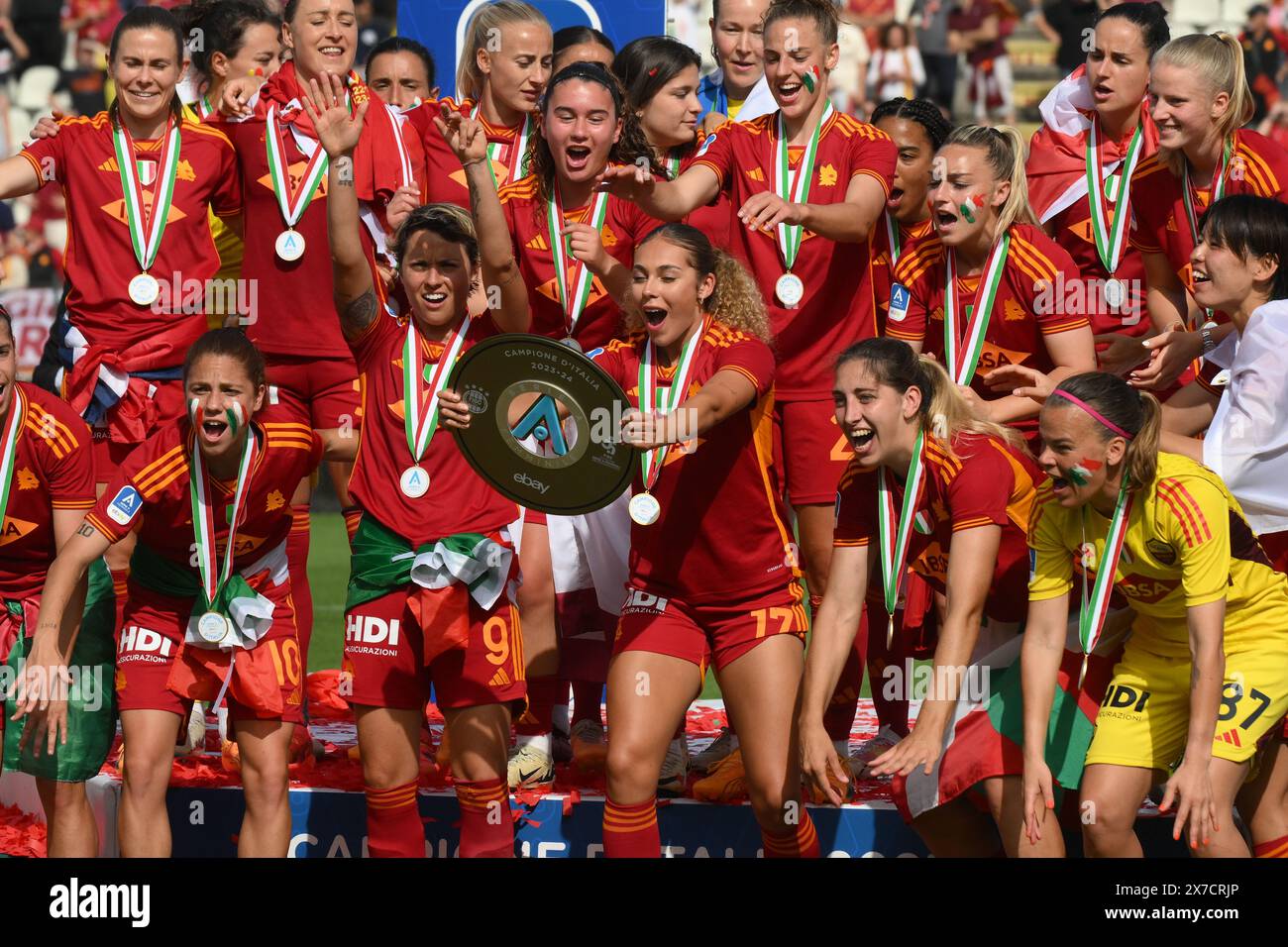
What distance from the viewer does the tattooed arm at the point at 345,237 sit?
5789 mm

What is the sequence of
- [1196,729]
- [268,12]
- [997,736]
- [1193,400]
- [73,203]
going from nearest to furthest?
[1196,729], [997,736], [1193,400], [73,203], [268,12]

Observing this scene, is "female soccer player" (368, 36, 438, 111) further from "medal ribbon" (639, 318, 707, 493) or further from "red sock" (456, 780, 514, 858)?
"red sock" (456, 780, 514, 858)

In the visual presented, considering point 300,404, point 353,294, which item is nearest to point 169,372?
point 300,404

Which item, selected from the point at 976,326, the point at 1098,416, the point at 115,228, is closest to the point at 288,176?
the point at 115,228

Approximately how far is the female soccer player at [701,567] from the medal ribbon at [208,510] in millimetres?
1139

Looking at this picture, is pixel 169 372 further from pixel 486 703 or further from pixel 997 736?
pixel 997 736

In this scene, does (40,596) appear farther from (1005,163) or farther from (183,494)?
(1005,163)

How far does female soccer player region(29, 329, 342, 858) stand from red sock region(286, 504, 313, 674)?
2.64ft

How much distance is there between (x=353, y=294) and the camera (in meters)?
5.81

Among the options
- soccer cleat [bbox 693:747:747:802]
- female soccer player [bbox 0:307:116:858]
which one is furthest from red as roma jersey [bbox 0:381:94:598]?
soccer cleat [bbox 693:747:747:802]

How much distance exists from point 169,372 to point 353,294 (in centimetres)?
122

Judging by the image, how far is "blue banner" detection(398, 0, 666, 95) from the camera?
327 inches

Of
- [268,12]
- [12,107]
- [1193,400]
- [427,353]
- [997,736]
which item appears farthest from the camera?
[12,107]

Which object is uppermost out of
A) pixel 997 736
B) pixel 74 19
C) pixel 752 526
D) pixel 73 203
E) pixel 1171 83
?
pixel 74 19
